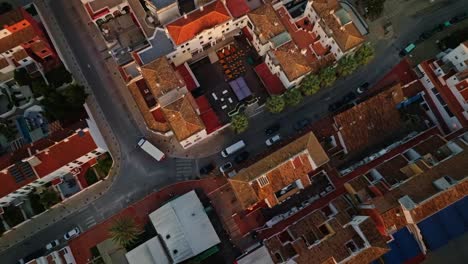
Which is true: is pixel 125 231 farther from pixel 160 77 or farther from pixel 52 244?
pixel 160 77

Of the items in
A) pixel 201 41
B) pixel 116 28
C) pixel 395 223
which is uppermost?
pixel 116 28

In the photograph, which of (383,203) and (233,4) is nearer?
(383,203)

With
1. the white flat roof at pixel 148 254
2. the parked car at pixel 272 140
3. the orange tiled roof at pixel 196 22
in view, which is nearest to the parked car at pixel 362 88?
the parked car at pixel 272 140

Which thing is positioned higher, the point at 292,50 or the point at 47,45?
the point at 47,45

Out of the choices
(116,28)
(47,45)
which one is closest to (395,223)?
(116,28)

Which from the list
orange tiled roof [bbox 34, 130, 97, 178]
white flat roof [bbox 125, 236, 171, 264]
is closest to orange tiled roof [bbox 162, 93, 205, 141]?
orange tiled roof [bbox 34, 130, 97, 178]

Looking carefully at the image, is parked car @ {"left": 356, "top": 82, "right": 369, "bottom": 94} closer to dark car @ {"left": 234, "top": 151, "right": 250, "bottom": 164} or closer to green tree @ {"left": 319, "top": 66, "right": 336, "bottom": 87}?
green tree @ {"left": 319, "top": 66, "right": 336, "bottom": 87}

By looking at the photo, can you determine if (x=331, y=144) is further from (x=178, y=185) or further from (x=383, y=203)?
(x=178, y=185)

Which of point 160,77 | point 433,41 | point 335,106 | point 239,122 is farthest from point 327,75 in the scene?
point 160,77
